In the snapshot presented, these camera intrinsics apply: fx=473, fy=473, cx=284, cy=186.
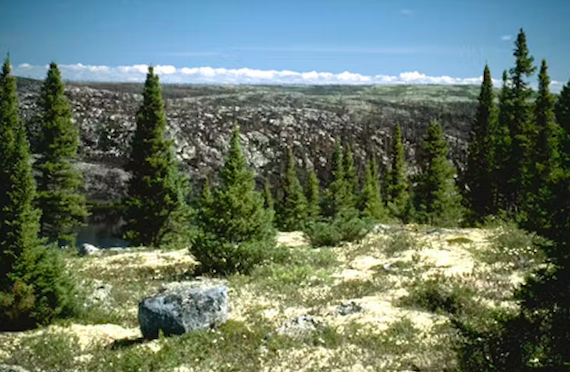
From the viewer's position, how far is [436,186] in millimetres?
44438

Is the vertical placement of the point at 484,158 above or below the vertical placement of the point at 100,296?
above

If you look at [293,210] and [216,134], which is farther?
[216,134]

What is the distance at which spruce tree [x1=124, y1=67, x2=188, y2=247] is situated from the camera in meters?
33.1

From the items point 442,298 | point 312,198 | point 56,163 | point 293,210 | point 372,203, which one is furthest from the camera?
point 312,198

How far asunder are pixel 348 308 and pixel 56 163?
89.4ft

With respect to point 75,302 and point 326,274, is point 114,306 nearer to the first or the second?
point 75,302

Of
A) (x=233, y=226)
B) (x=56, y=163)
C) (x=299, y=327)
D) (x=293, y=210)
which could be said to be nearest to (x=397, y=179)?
(x=293, y=210)

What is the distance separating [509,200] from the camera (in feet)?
160

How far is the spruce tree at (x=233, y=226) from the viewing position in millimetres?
19953

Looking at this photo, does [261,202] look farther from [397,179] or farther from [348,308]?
[397,179]

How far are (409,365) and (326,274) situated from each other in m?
9.30

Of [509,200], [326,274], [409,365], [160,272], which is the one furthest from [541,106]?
[409,365]

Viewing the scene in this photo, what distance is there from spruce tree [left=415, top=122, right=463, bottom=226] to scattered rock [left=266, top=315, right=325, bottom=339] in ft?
108

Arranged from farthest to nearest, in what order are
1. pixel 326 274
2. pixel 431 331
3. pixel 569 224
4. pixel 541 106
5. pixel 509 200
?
pixel 509 200
pixel 541 106
pixel 326 274
pixel 431 331
pixel 569 224
